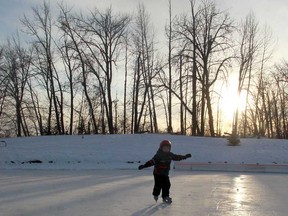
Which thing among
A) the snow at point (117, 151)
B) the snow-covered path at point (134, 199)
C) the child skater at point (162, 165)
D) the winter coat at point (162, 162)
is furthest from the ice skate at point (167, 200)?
the snow at point (117, 151)

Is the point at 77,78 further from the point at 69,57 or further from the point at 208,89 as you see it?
the point at 208,89

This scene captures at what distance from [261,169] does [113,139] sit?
468 inches

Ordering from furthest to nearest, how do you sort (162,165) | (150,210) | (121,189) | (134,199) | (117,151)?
1. (117,151)
2. (121,189)
3. (134,199)
4. (162,165)
5. (150,210)

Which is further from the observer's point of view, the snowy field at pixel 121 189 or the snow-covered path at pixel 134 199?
the snowy field at pixel 121 189

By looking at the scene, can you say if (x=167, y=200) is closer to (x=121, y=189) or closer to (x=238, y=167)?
(x=121, y=189)

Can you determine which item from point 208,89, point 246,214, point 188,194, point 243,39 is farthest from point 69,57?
point 246,214

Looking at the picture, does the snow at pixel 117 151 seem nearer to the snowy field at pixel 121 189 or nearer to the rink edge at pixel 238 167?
the snowy field at pixel 121 189

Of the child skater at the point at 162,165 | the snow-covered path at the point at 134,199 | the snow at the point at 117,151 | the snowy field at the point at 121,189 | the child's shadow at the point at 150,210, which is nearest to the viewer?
the child's shadow at the point at 150,210

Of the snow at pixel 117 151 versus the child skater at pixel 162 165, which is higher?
the snow at pixel 117 151

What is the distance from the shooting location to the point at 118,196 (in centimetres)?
1087

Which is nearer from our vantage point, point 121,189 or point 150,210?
point 150,210

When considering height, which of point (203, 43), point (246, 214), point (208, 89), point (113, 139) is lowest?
point (246, 214)

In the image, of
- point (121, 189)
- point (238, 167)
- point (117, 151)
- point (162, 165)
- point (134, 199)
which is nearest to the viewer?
point (162, 165)

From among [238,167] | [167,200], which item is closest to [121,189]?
[167,200]
